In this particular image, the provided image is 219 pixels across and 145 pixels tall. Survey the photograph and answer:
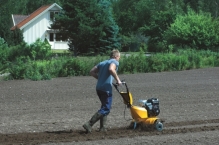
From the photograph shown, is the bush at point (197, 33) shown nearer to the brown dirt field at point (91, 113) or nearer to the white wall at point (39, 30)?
the brown dirt field at point (91, 113)

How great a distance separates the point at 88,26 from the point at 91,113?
3473cm

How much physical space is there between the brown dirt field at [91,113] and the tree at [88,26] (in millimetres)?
24626

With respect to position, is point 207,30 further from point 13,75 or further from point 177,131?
point 177,131

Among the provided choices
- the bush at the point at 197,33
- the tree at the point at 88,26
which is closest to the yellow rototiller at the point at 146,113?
the bush at the point at 197,33

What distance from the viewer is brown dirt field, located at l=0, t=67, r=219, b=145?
9.48m

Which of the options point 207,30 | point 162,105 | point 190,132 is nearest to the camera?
point 190,132

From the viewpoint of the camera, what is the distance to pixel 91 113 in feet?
43.0

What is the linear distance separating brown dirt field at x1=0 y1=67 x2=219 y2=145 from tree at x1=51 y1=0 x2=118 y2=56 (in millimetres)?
24626

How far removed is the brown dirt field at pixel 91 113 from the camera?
948 centimetres

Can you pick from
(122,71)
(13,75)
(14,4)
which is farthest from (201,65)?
(14,4)

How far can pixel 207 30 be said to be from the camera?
39.2 metres

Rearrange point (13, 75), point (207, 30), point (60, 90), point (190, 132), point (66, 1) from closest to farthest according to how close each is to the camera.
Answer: point (190, 132)
point (60, 90)
point (13, 75)
point (207, 30)
point (66, 1)

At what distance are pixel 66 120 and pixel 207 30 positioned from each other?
29.0m

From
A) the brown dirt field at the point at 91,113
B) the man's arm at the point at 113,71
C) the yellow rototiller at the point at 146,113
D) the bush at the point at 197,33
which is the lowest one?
the brown dirt field at the point at 91,113
